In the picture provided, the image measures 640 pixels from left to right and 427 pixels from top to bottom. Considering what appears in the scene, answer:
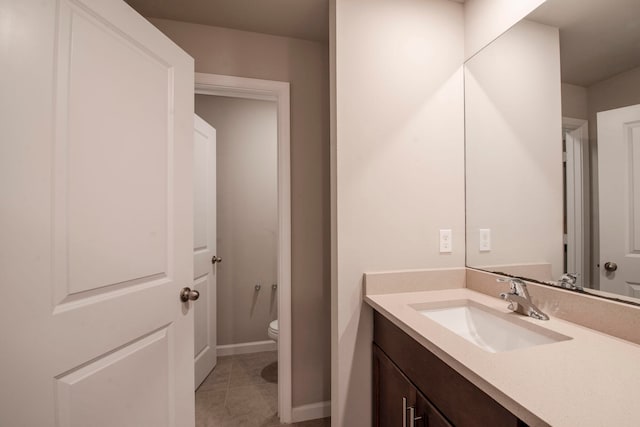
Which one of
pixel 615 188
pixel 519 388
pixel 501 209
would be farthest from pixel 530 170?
pixel 519 388

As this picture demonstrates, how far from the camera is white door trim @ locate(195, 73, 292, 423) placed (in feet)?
5.42

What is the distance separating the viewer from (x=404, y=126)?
131 cm

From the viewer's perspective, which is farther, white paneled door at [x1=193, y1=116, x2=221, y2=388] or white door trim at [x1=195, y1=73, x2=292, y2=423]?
white paneled door at [x1=193, y1=116, x2=221, y2=388]

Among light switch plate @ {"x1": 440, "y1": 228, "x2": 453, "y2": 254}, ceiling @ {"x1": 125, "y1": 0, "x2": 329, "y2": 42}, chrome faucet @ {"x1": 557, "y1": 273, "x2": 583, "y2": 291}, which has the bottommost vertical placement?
chrome faucet @ {"x1": 557, "y1": 273, "x2": 583, "y2": 291}

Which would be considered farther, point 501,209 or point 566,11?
point 501,209

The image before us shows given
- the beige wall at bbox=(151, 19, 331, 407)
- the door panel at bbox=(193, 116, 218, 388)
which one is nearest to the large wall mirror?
the beige wall at bbox=(151, 19, 331, 407)

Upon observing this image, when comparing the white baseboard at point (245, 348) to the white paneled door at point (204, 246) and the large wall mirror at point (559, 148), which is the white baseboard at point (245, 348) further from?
the large wall mirror at point (559, 148)

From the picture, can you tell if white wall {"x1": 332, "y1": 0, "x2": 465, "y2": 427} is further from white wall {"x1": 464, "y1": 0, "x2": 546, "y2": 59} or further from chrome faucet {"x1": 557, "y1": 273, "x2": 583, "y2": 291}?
chrome faucet {"x1": 557, "y1": 273, "x2": 583, "y2": 291}

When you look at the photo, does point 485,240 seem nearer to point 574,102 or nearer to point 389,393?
point 574,102

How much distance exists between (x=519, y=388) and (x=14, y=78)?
1431mm

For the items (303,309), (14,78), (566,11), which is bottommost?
(303,309)

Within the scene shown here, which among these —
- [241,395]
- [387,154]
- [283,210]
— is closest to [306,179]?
[283,210]

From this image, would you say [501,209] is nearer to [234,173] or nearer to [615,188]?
[615,188]

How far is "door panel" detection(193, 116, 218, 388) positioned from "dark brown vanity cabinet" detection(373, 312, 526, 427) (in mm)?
1344
